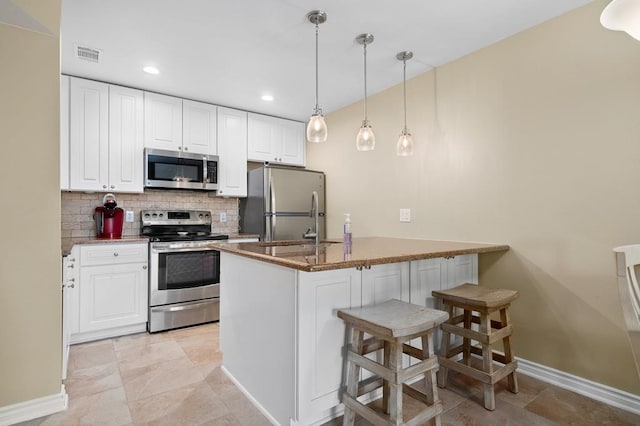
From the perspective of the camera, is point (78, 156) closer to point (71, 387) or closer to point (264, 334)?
point (71, 387)

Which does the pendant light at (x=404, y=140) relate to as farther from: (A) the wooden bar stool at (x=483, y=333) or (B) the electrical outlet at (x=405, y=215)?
(A) the wooden bar stool at (x=483, y=333)

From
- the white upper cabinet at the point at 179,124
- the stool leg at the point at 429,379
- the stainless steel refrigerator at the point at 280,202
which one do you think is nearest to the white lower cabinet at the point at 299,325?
the stool leg at the point at 429,379

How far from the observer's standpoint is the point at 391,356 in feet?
4.76

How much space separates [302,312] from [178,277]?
2163mm

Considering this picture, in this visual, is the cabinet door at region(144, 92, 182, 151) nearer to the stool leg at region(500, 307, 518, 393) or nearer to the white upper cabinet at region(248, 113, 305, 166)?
the white upper cabinet at region(248, 113, 305, 166)

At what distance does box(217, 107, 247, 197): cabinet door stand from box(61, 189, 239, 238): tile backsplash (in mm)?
271

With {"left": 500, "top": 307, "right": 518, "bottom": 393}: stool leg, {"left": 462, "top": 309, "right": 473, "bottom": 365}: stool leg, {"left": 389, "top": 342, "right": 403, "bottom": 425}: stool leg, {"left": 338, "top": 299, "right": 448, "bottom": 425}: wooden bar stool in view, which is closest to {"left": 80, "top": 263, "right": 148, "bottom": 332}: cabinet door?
{"left": 338, "top": 299, "right": 448, "bottom": 425}: wooden bar stool

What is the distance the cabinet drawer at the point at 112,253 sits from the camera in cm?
293

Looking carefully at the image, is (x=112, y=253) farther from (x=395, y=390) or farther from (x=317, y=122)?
(x=395, y=390)

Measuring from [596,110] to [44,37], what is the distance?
3283 mm

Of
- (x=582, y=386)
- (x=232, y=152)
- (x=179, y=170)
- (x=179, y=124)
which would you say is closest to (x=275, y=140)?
(x=232, y=152)

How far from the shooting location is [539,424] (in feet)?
5.71

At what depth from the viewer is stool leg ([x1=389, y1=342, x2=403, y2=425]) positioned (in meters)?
Answer: 1.40

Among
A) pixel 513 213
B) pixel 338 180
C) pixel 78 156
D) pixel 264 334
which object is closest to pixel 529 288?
pixel 513 213
